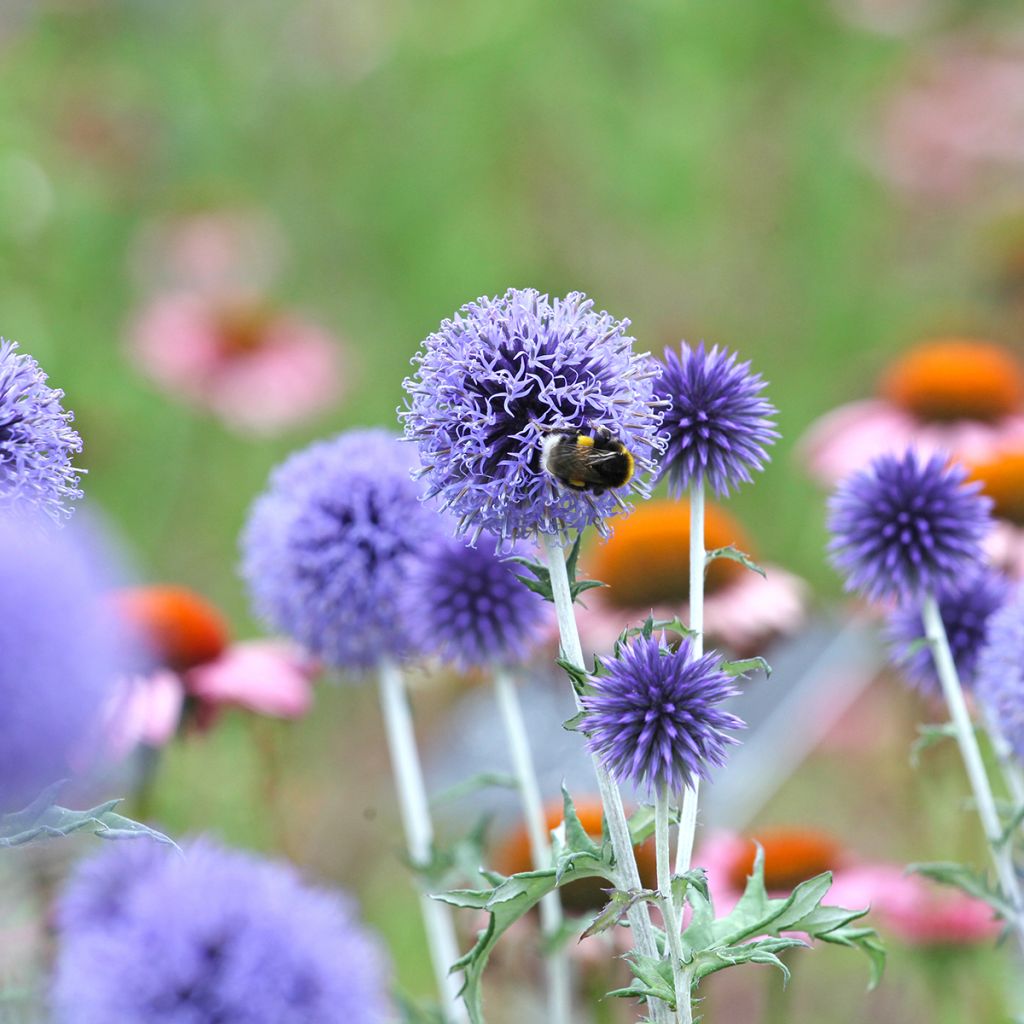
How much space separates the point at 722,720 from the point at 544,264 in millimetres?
4493

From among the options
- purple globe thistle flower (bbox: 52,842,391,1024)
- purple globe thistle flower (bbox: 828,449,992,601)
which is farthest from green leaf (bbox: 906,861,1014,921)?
purple globe thistle flower (bbox: 52,842,391,1024)

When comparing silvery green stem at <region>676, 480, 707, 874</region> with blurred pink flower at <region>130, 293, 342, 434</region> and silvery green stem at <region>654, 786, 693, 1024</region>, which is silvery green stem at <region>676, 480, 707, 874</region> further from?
blurred pink flower at <region>130, 293, 342, 434</region>

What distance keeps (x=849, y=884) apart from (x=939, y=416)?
4.60 ft

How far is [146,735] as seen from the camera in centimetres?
211

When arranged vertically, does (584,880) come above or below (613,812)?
above

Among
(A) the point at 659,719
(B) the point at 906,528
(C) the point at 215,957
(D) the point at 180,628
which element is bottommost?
(C) the point at 215,957

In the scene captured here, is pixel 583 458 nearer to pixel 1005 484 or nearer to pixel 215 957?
pixel 215 957

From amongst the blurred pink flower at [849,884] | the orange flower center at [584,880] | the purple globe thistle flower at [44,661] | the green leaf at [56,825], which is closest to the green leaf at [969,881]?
the orange flower center at [584,880]

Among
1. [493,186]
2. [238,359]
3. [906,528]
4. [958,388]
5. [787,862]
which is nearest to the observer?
[906,528]

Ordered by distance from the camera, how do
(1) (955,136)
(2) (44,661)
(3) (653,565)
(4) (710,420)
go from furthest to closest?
(1) (955,136) → (3) (653,565) → (4) (710,420) → (2) (44,661)

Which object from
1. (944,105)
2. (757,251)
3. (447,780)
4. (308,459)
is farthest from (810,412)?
(308,459)

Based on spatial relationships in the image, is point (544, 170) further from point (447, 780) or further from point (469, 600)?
point (469, 600)

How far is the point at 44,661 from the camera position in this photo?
3.26 ft

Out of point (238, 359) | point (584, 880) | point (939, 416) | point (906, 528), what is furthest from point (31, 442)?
point (238, 359)
